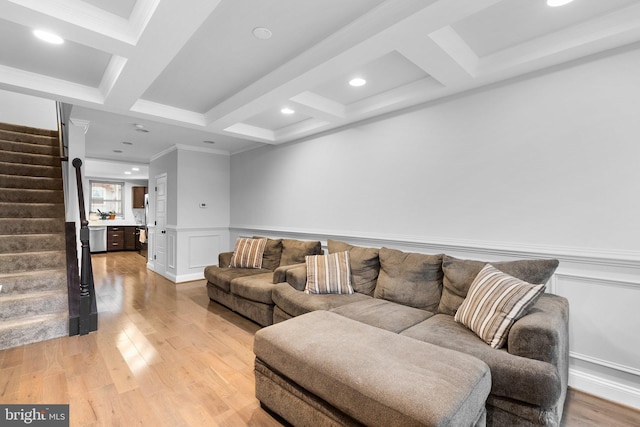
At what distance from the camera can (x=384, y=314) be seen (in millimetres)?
2414

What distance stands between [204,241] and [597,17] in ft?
19.0

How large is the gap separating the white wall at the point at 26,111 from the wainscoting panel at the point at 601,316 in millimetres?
7788

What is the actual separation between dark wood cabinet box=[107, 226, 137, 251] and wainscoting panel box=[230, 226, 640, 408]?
10301 millimetres

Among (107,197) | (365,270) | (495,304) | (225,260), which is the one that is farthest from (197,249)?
(107,197)

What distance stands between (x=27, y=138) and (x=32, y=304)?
3512mm

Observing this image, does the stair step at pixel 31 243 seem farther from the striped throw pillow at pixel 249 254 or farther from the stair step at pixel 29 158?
the striped throw pillow at pixel 249 254

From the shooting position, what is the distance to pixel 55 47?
2.33 m

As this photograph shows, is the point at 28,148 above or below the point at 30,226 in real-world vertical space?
above

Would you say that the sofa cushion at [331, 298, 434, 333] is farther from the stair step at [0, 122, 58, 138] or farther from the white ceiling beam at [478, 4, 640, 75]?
the stair step at [0, 122, 58, 138]

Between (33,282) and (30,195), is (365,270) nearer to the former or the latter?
(33,282)

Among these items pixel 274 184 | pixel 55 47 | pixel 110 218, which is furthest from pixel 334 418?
pixel 110 218

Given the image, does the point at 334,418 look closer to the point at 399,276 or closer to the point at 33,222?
the point at 399,276

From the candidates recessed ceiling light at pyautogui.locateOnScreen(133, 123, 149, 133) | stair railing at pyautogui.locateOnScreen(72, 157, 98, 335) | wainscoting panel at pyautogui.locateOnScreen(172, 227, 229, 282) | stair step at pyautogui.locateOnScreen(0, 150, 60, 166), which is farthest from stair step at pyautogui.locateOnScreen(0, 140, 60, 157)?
stair railing at pyautogui.locateOnScreen(72, 157, 98, 335)
